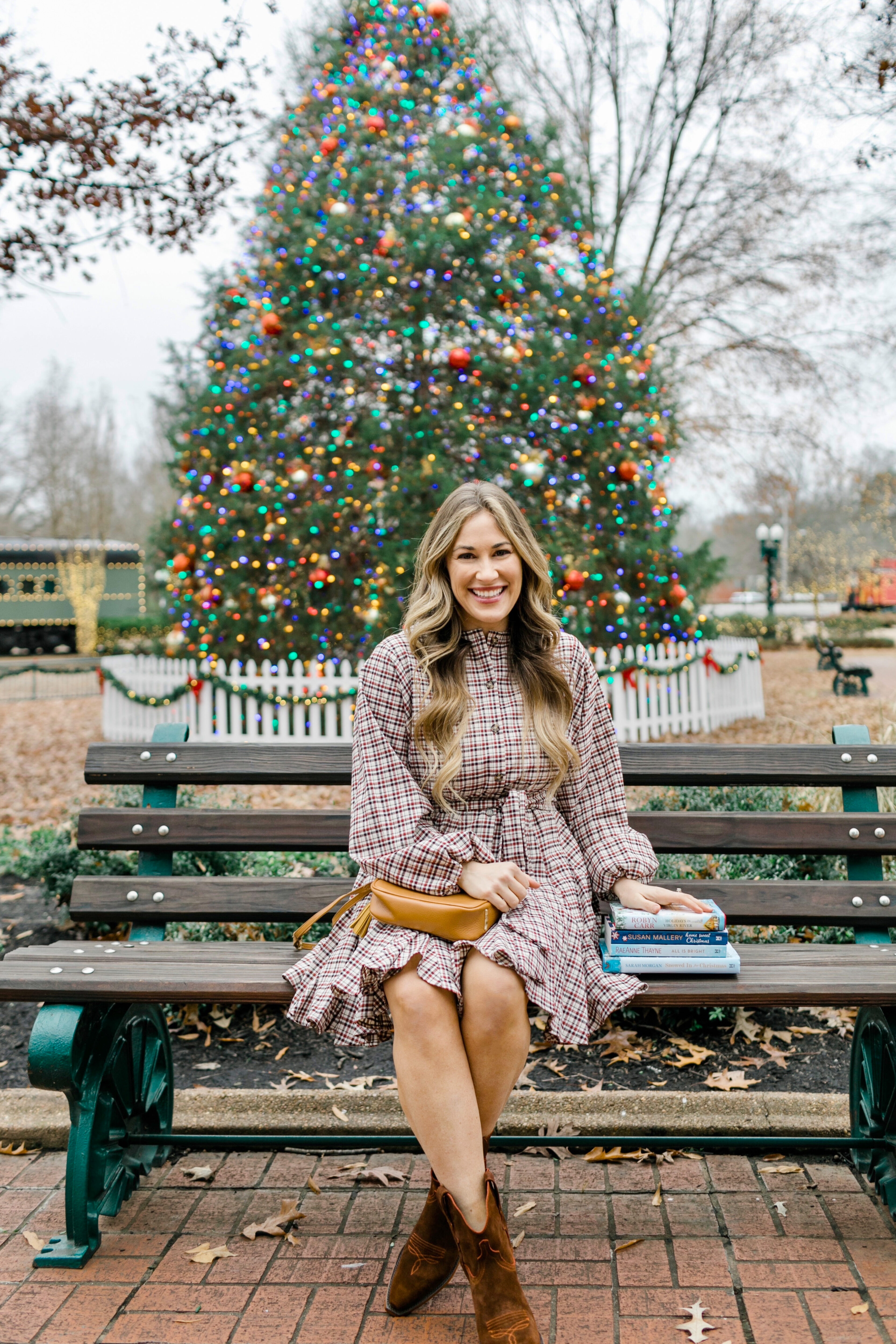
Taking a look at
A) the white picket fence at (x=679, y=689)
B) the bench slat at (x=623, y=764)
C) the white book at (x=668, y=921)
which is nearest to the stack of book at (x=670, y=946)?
the white book at (x=668, y=921)

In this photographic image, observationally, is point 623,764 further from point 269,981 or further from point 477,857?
point 269,981

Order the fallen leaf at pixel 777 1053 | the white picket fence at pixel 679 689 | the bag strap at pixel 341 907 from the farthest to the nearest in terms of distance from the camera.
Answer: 1. the white picket fence at pixel 679 689
2. the fallen leaf at pixel 777 1053
3. the bag strap at pixel 341 907

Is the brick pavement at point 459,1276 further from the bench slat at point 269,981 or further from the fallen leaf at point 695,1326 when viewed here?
the bench slat at point 269,981

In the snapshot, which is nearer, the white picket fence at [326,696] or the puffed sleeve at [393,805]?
the puffed sleeve at [393,805]

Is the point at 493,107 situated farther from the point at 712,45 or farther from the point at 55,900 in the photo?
the point at 712,45

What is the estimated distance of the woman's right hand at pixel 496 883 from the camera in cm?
225

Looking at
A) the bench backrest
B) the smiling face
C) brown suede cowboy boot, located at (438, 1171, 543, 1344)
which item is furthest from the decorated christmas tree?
brown suede cowboy boot, located at (438, 1171, 543, 1344)

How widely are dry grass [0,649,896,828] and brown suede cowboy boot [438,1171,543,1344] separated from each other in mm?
2409

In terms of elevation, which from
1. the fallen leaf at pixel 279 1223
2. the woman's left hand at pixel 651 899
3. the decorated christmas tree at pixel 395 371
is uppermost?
the decorated christmas tree at pixel 395 371

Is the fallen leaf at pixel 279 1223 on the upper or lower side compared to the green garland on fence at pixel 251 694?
lower

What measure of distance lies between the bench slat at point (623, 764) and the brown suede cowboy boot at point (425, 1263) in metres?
1.17

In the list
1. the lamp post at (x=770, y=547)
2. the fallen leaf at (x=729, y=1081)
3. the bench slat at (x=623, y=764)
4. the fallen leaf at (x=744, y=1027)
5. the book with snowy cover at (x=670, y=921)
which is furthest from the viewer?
the lamp post at (x=770, y=547)

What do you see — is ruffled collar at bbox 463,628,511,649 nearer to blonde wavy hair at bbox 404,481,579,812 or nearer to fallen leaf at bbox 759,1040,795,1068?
blonde wavy hair at bbox 404,481,579,812

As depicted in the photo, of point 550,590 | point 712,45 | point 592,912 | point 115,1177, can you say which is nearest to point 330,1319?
point 115,1177
